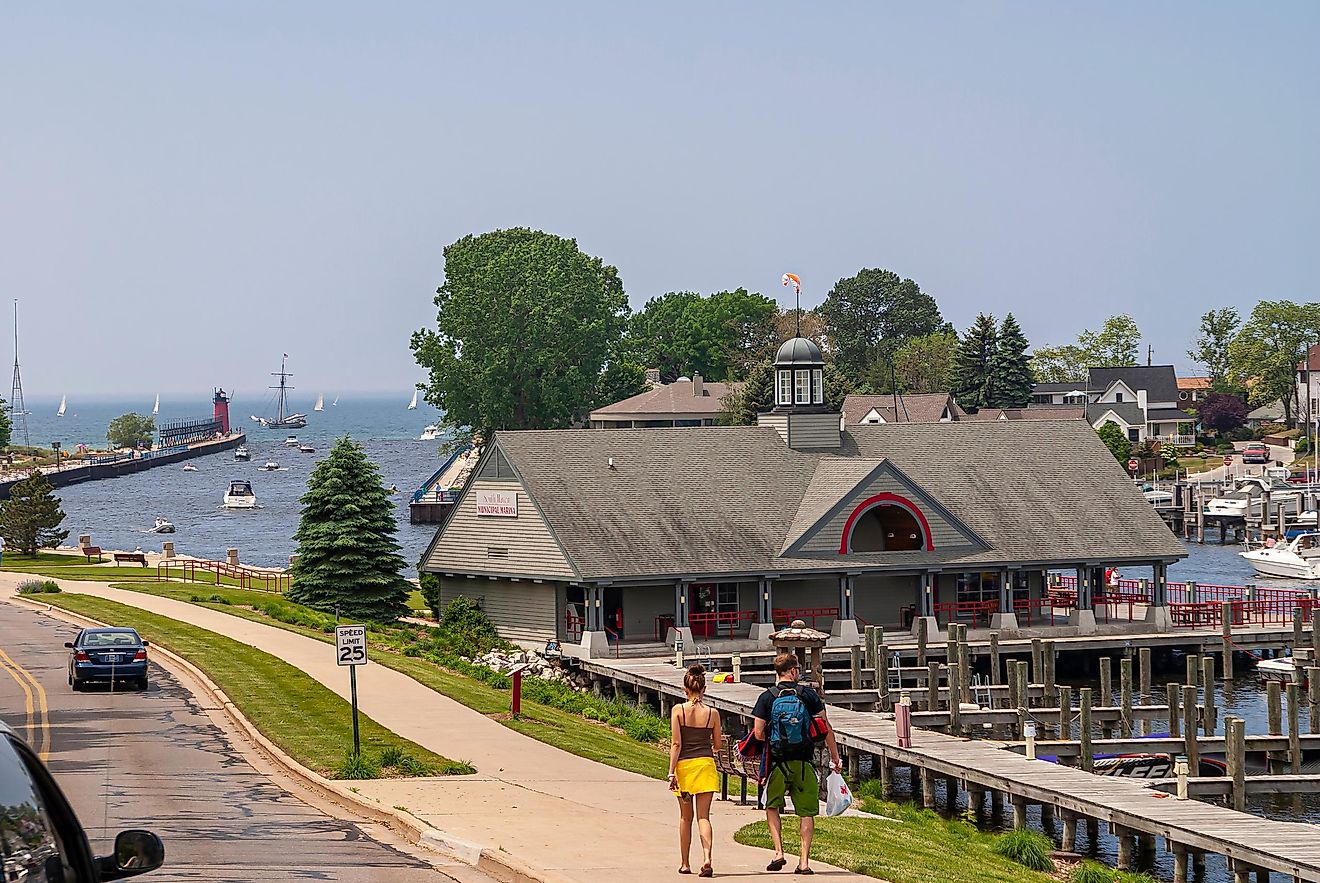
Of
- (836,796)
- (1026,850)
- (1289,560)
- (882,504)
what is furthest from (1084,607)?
(1289,560)

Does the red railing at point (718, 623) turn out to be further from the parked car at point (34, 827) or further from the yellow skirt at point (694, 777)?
the parked car at point (34, 827)

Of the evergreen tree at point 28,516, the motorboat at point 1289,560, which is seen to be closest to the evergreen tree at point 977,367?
the motorboat at point 1289,560

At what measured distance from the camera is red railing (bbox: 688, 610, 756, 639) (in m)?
56.4

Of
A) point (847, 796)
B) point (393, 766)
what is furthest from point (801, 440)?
point (847, 796)

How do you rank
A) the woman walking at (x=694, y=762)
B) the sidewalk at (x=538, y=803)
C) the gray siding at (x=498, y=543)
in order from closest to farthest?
the woman walking at (x=694, y=762) → the sidewalk at (x=538, y=803) → the gray siding at (x=498, y=543)

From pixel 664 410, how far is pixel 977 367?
36.1m

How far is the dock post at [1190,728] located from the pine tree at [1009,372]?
117 metres

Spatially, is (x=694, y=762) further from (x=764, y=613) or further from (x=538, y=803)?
(x=764, y=613)

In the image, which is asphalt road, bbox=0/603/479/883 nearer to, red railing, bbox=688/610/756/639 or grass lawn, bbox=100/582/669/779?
grass lawn, bbox=100/582/669/779

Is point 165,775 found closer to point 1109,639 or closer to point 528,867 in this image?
point 528,867

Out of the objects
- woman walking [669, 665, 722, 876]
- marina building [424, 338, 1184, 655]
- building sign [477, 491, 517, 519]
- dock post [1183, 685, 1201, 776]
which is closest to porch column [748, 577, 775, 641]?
marina building [424, 338, 1184, 655]

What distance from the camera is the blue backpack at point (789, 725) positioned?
64.5 feet

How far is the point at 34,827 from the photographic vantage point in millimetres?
9508

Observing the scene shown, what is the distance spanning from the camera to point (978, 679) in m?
55.2
